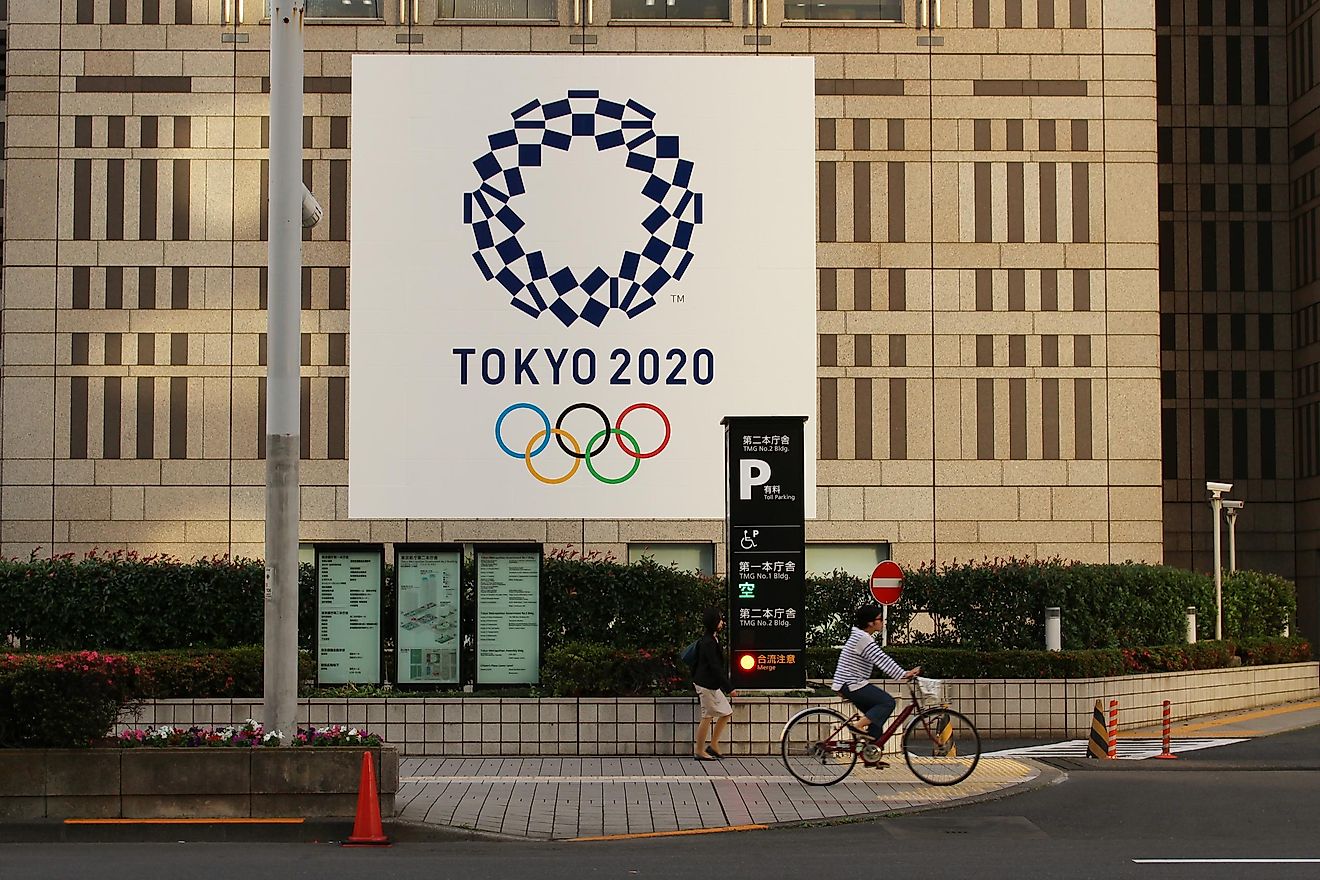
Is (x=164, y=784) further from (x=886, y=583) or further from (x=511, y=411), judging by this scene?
(x=511, y=411)

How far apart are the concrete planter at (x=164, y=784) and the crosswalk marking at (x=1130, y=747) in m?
10.4

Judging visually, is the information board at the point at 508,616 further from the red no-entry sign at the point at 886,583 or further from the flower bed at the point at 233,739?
the flower bed at the point at 233,739

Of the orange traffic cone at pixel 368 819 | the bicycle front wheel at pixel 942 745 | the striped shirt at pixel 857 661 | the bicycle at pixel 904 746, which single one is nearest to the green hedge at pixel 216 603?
the bicycle at pixel 904 746

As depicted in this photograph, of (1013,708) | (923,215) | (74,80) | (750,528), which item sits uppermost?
(74,80)

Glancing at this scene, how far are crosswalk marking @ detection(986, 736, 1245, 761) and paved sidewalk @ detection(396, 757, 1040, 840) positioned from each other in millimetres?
2192

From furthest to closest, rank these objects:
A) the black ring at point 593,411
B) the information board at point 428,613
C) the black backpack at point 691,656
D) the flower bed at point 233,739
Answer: the black ring at point 593,411, the information board at point 428,613, the black backpack at point 691,656, the flower bed at point 233,739

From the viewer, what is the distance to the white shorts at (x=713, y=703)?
1930 centimetres

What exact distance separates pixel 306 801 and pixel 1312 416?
129 ft

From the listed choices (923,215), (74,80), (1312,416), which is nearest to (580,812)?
(923,215)

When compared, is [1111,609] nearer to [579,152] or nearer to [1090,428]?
[1090,428]

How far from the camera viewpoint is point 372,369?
Answer: 36250 mm

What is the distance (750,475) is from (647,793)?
5.13 metres

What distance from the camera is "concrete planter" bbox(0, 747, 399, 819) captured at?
14062mm

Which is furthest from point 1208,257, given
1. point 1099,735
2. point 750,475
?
point 750,475
